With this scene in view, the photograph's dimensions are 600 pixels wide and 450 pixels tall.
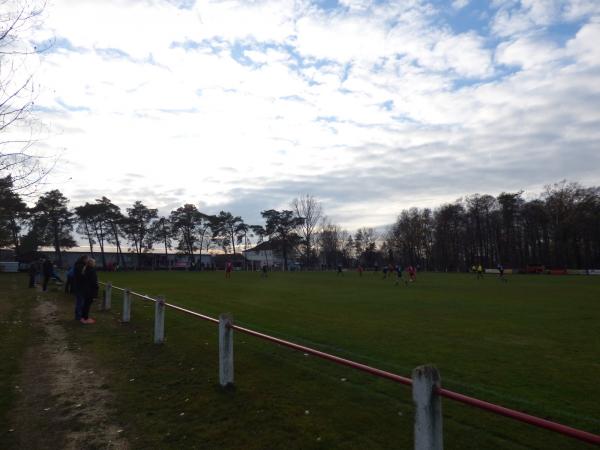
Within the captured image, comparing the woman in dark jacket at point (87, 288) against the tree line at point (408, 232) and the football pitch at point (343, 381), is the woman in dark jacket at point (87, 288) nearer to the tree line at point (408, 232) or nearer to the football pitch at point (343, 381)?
the football pitch at point (343, 381)

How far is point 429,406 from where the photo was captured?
2998 millimetres

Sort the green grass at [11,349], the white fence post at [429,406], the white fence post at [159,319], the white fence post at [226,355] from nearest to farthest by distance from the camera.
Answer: the white fence post at [429,406]
the green grass at [11,349]
the white fence post at [226,355]
the white fence post at [159,319]

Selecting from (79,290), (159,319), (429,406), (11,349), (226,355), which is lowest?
(11,349)

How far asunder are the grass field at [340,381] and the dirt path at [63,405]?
0.28m

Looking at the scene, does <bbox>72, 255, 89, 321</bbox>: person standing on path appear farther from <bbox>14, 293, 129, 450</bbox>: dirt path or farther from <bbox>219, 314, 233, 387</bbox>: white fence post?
<bbox>219, 314, 233, 387</bbox>: white fence post

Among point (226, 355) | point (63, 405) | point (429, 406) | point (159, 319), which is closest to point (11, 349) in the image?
point (159, 319)

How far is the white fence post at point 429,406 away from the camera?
2.98 meters

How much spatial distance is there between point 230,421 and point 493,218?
9344 centimetres

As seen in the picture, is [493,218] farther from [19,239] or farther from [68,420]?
[68,420]

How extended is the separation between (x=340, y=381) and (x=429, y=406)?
12.5 feet

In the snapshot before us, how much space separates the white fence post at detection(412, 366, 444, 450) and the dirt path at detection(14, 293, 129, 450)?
10.9 ft

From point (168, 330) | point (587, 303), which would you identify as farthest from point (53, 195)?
point (587, 303)

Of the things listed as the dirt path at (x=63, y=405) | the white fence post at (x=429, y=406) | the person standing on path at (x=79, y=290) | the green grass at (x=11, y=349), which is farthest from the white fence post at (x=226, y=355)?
the person standing on path at (x=79, y=290)

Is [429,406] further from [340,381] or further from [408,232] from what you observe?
[408,232]
